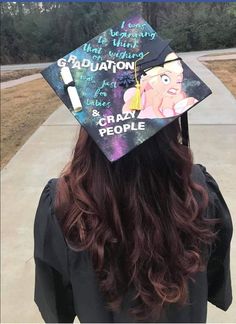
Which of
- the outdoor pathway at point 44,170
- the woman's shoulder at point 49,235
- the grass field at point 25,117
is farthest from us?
the grass field at point 25,117

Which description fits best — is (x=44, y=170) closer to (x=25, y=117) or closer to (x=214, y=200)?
(x=25, y=117)

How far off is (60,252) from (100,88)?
432 millimetres

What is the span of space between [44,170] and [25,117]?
2.02m

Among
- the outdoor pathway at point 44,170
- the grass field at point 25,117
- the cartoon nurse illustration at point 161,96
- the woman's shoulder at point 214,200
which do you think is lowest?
the grass field at point 25,117

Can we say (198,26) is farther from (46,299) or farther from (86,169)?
(46,299)

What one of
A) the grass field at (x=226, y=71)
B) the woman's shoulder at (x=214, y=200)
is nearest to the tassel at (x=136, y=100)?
the woman's shoulder at (x=214, y=200)

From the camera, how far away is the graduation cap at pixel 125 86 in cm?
107

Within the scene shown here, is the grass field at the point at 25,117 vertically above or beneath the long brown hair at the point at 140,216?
beneath

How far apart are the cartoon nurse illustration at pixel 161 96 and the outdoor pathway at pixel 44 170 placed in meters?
0.42

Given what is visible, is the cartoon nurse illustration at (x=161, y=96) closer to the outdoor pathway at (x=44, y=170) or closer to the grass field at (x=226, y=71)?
the outdoor pathway at (x=44, y=170)

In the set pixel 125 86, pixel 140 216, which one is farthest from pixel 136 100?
pixel 140 216

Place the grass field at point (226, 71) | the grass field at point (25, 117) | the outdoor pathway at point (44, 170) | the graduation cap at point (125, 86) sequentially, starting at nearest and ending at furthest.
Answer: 1. the graduation cap at point (125, 86)
2. the grass field at point (226, 71)
3. the outdoor pathway at point (44, 170)
4. the grass field at point (25, 117)

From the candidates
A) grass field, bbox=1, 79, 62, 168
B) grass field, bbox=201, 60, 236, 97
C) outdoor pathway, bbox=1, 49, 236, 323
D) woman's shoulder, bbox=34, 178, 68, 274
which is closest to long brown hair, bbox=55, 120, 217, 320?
woman's shoulder, bbox=34, 178, 68, 274

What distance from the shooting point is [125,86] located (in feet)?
3.59
